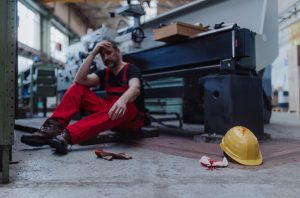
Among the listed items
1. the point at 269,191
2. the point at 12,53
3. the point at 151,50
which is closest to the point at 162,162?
the point at 269,191

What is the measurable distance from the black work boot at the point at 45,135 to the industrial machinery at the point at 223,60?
1170 millimetres

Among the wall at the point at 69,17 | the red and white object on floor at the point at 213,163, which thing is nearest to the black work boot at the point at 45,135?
the red and white object on floor at the point at 213,163

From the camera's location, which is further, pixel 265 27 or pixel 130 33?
pixel 130 33

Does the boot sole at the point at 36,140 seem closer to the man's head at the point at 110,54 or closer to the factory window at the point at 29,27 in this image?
the man's head at the point at 110,54

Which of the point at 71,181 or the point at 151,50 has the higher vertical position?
the point at 151,50

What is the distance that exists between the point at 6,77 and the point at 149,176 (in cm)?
74

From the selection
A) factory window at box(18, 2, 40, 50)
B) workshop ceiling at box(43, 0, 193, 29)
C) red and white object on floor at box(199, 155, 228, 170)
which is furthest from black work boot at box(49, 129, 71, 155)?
workshop ceiling at box(43, 0, 193, 29)

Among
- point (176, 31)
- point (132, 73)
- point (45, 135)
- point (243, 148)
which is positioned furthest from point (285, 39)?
point (45, 135)

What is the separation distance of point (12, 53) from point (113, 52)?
111 centimetres

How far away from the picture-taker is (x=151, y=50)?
309 cm

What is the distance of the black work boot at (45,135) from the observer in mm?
1951

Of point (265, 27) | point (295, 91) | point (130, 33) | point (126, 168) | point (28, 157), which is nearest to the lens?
point (126, 168)

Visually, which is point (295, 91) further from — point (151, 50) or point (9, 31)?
point (9, 31)

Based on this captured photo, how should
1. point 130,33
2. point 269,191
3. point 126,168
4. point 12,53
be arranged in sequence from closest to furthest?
1. point 269,191
2. point 12,53
3. point 126,168
4. point 130,33
